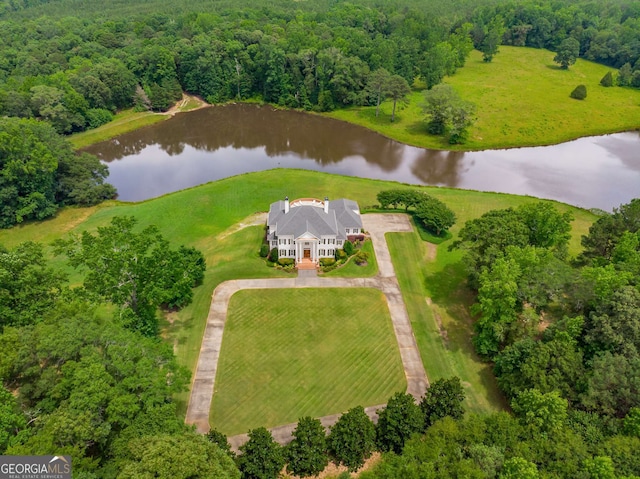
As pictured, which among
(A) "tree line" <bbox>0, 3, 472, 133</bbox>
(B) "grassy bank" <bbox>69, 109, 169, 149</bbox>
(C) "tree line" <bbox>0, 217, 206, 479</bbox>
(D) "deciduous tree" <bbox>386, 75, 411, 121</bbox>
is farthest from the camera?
(A) "tree line" <bbox>0, 3, 472, 133</bbox>

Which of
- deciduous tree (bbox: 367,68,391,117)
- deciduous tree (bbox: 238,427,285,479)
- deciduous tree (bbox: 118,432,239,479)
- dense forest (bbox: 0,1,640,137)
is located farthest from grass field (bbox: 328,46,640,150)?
deciduous tree (bbox: 118,432,239,479)

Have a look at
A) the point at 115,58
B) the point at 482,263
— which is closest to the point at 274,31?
the point at 115,58

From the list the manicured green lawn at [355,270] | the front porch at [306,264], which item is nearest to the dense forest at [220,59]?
the manicured green lawn at [355,270]

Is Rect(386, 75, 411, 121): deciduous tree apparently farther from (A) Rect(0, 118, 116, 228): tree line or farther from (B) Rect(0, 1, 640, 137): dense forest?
(A) Rect(0, 118, 116, 228): tree line

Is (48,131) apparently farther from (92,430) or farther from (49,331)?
(92,430)

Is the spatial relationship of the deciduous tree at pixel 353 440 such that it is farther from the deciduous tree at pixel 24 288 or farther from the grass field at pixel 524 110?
the grass field at pixel 524 110

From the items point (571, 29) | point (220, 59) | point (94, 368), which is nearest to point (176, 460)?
point (94, 368)

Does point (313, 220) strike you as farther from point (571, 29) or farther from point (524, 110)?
point (571, 29)
